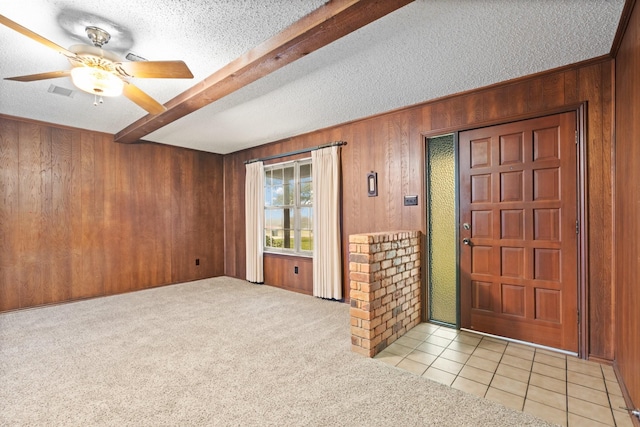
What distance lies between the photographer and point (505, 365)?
2412 mm

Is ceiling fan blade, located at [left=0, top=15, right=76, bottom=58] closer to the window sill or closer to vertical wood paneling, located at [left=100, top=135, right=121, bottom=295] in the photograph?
vertical wood paneling, located at [left=100, top=135, right=121, bottom=295]

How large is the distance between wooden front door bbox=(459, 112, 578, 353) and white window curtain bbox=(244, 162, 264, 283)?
3.34 metres

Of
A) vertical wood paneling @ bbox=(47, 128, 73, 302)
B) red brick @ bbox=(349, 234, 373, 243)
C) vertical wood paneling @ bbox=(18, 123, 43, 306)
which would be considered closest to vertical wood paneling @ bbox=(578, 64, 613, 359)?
red brick @ bbox=(349, 234, 373, 243)

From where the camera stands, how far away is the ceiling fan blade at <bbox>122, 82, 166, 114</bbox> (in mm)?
2357

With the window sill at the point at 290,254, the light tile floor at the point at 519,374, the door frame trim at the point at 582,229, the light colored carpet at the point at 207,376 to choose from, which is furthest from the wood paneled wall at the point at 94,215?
the door frame trim at the point at 582,229

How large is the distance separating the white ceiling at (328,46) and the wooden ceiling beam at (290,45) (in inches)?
2.7

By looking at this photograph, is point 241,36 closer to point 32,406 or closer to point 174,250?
point 32,406

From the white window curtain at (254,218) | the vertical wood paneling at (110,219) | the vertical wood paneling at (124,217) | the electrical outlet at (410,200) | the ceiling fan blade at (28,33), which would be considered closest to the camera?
the ceiling fan blade at (28,33)

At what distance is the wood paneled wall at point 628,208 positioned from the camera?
175cm

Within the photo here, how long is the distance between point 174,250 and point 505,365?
16.7 feet

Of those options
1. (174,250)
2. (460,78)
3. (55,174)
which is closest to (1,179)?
(55,174)

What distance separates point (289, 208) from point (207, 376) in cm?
313

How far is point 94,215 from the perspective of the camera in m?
4.51

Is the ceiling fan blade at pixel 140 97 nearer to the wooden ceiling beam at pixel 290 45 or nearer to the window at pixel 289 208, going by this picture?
the wooden ceiling beam at pixel 290 45
